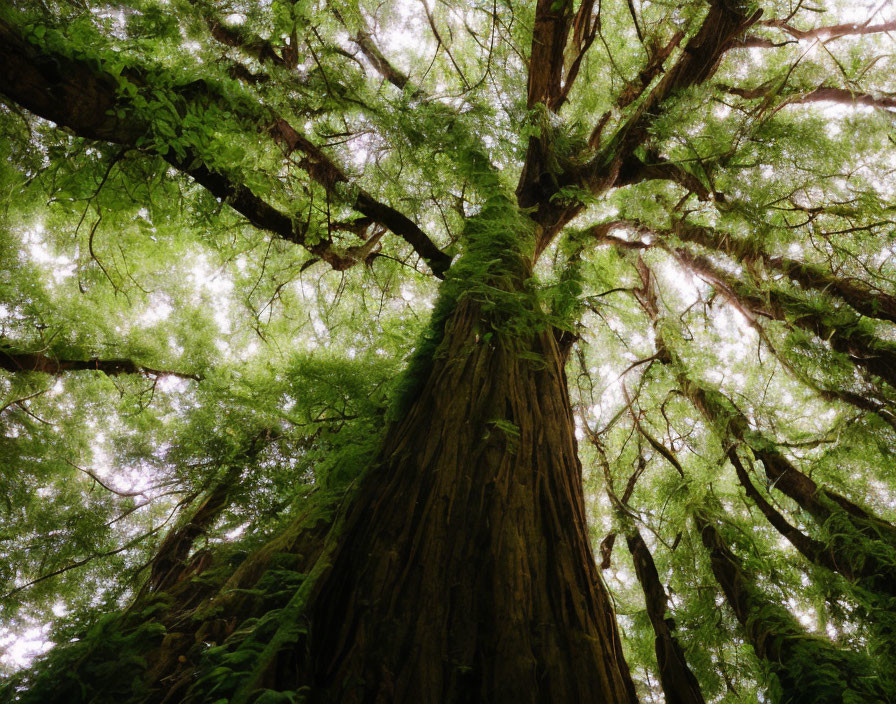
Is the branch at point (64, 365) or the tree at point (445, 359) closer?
the tree at point (445, 359)

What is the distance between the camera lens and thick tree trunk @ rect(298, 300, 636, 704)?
1223 mm

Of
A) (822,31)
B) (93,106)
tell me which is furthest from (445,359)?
(822,31)

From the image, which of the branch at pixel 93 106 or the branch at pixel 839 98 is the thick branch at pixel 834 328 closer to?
the branch at pixel 839 98

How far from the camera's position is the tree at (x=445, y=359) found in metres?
1.49

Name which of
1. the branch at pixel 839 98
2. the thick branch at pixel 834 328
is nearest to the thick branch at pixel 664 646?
the thick branch at pixel 834 328

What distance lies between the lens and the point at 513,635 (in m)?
1.31

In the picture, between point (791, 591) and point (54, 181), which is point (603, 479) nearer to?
point (791, 591)

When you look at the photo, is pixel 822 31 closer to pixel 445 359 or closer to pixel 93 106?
pixel 445 359

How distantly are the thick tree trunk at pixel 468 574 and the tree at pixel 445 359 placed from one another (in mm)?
11

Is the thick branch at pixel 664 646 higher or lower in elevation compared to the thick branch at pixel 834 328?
lower

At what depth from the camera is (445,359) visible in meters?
2.40

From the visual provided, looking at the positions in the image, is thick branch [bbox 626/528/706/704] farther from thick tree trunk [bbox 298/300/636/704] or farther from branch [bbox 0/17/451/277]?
branch [bbox 0/17/451/277]

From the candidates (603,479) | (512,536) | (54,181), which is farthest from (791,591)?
(54,181)

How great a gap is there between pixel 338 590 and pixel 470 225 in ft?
8.35
